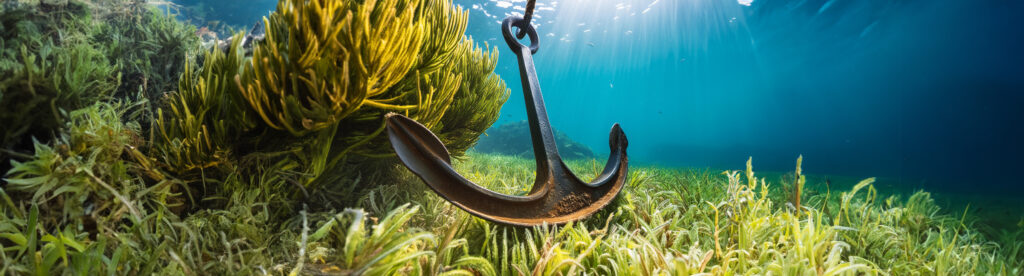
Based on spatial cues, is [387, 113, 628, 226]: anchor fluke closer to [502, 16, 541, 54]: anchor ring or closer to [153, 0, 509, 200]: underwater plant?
[153, 0, 509, 200]: underwater plant

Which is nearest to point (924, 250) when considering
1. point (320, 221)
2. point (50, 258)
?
point (320, 221)

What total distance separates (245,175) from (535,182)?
1260mm

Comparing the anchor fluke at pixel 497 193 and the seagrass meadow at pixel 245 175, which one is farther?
the anchor fluke at pixel 497 193

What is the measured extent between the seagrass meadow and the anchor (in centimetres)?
11

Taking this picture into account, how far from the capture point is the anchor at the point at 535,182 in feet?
4.00

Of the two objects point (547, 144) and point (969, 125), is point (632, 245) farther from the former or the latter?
point (969, 125)

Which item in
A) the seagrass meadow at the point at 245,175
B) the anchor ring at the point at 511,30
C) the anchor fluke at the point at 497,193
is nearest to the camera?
the seagrass meadow at the point at 245,175

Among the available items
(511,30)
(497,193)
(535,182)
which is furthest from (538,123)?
(511,30)

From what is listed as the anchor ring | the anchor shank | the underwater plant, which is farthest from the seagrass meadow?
the anchor ring

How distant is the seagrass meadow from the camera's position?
34.4 inches

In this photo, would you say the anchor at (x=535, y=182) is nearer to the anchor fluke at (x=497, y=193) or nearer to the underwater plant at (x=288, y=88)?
the anchor fluke at (x=497, y=193)

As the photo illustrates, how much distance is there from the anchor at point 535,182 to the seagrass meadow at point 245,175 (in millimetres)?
107

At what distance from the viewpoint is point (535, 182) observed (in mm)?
1644

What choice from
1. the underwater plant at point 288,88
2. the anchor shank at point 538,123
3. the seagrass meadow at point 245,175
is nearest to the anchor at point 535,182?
the anchor shank at point 538,123
